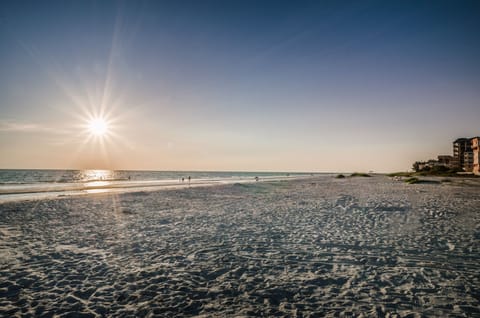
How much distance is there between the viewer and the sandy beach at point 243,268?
529 centimetres

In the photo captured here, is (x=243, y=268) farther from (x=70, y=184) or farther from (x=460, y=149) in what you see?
(x=460, y=149)

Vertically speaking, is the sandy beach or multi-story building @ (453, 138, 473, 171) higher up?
multi-story building @ (453, 138, 473, 171)

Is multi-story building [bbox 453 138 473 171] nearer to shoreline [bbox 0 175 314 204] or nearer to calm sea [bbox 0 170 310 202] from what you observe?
calm sea [bbox 0 170 310 202]

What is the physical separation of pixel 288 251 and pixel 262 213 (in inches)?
300

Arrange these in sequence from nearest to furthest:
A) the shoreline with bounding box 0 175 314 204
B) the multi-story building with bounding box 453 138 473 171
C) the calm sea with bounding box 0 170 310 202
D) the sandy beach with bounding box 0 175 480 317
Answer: the sandy beach with bounding box 0 175 480 317 → the shoreline with bounding box 0 175 314 204 → the calm sea with bounding box 0 170 310 202 → the multi-story building with bounding box 453 138 473 171

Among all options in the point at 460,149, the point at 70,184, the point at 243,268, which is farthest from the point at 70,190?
the point at 460,149

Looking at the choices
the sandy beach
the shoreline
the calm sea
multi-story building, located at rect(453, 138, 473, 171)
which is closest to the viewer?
the sandy beach

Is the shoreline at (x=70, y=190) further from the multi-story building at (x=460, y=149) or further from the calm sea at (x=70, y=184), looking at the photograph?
the multi-story building at (x=460, y=149)

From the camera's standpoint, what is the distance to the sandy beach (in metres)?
5.29

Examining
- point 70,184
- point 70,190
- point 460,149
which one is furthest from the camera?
point 460,149

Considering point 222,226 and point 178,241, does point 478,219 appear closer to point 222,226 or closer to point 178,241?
point 222,226

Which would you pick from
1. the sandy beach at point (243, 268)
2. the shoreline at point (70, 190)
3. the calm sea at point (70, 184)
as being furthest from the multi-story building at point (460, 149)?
the sandy beach at point (243, 268)

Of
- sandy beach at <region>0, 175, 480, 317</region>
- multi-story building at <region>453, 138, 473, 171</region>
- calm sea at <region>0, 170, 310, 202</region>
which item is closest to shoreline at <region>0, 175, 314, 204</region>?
calm sea at <region>0, 170, 310, 202</region>

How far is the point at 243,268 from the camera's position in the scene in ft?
24.3
